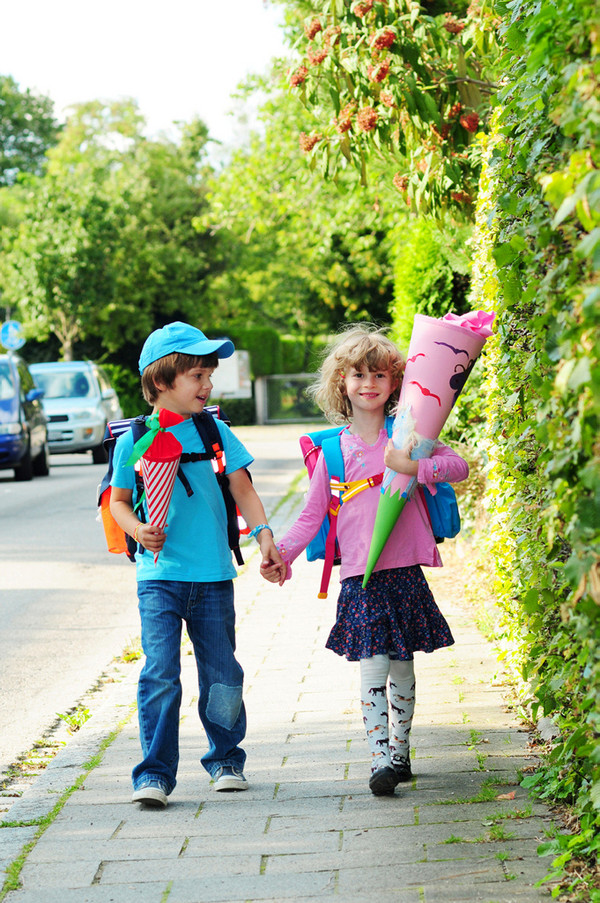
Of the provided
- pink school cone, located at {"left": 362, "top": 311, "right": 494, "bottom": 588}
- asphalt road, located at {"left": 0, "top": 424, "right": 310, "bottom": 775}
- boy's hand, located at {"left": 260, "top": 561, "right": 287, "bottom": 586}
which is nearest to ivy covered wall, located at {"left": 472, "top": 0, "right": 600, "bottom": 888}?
pink school cone, located at {"left": 362, "top": 311, "right": 494, "bottom": 588}

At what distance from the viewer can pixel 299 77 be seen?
749cm

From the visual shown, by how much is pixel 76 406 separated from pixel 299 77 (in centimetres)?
1601

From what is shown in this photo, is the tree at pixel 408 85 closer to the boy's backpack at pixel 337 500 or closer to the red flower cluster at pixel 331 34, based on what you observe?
→ the red flower cluster at pixel 331 34

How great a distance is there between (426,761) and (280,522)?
7512mm

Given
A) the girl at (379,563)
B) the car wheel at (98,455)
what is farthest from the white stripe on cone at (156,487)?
the car wheel at (98,455)

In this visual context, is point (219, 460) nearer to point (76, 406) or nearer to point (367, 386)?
point (367, 386)

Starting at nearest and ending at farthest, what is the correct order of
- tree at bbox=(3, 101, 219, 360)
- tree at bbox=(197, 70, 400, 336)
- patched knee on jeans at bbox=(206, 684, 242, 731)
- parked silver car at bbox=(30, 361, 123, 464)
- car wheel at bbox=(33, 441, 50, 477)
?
1. patched knee on jeans at bbox=(206, 684, 242, 731)
2. car wheel at bbox=(33, 441, 50, 477)
3. tree at bbox=(197, 70, 400, 336)
4. parked silver car at bbox=(30, 361, 123, 464)
5. tree at bbox=(3, 101, 219, 360)

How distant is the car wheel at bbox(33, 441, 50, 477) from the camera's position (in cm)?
1963

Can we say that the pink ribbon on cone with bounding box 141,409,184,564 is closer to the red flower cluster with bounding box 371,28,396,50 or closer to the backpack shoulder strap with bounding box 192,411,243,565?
the backpack shoulder strap with bounding box 192,411,243,565

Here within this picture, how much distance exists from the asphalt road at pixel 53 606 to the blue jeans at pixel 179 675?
1119 millimetres

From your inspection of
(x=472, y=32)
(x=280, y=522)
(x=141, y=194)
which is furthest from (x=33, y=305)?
(x=472, y=32)

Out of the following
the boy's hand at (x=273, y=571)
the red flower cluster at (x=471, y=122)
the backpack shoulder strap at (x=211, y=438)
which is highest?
the red flower cluster at (x=471, y=122)

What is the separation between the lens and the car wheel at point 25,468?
1867 centimetres

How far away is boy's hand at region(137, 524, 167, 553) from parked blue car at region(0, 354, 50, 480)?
1457 centimetres
